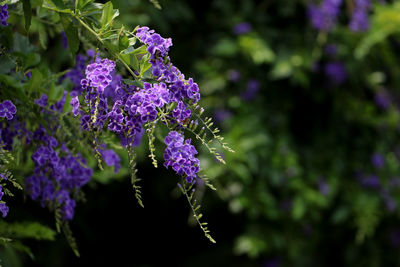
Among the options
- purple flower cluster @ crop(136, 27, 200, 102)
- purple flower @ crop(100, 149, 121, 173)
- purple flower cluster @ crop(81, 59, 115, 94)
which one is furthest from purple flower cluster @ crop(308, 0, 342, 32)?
purple flower cluster @ crop(81, 59, 115, 94)

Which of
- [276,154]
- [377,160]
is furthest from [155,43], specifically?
[377,160]

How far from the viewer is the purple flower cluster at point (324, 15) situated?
11.8 ft

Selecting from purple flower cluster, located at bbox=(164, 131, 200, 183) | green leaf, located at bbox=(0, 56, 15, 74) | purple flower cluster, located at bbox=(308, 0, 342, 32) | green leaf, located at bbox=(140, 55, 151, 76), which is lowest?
purple flower cluster, located at bbox=(164, 131, 200, 183)

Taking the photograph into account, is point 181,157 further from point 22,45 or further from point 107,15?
point 22,45

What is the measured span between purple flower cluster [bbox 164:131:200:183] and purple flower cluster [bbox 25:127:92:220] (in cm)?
39

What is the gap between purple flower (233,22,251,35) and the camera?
367 cm

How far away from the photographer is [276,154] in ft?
11.6

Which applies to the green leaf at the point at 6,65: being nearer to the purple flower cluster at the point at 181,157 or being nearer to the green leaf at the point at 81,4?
the green leaf at the point at 81,4

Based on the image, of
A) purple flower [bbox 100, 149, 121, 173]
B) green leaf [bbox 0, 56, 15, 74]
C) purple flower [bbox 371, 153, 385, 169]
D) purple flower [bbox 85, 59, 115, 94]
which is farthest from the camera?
purple flower [bbox 371, 153, 385, 169]

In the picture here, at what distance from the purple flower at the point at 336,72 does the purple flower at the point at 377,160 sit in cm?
58

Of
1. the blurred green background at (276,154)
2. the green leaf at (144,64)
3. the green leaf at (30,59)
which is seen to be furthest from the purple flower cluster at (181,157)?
the blurred green background at (276,154)

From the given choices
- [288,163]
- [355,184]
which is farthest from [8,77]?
[355,184]

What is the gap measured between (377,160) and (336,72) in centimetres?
67

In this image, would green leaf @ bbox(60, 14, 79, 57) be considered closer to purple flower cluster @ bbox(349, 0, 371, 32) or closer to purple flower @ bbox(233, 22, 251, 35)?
purple flower @ bbox(233, 22, 251, 35)
